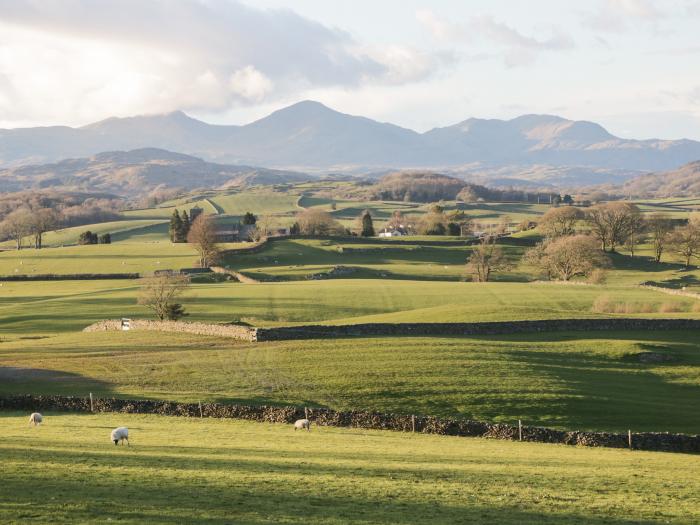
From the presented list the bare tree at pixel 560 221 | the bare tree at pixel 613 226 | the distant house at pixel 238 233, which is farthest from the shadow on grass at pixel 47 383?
the distant house at pixel 238 233

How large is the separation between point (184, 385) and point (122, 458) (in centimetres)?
1926

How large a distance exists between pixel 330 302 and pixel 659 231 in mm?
78505

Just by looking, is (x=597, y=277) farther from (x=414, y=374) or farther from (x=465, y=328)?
(x=414, y=374)

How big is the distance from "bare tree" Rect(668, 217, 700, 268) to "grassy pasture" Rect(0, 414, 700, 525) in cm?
10722

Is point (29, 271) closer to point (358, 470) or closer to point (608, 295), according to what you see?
point (608, 295)

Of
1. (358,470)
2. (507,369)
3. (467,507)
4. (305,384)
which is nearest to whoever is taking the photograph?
(467,507)

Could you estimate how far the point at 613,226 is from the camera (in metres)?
149

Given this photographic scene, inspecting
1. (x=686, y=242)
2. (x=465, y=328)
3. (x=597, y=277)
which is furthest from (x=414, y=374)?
(x=686, y=242)

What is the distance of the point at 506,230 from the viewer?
194125mm

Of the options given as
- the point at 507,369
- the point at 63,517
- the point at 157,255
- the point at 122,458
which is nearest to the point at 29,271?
the point at 157,255

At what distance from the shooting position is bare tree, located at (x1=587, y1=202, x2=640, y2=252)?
148750mm

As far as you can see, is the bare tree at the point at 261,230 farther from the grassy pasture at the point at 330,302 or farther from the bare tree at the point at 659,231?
the bare tree at the point at 659,231

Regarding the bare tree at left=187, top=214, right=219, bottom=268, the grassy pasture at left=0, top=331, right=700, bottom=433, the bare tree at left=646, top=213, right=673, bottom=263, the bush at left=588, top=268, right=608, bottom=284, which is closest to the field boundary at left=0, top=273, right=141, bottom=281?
the bare tree at left=187, top=214, right=219, bottom=268

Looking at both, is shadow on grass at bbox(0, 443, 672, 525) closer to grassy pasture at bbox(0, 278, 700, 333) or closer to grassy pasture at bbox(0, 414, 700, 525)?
grassy pasture at bbox(0, 414, 700, 525)
